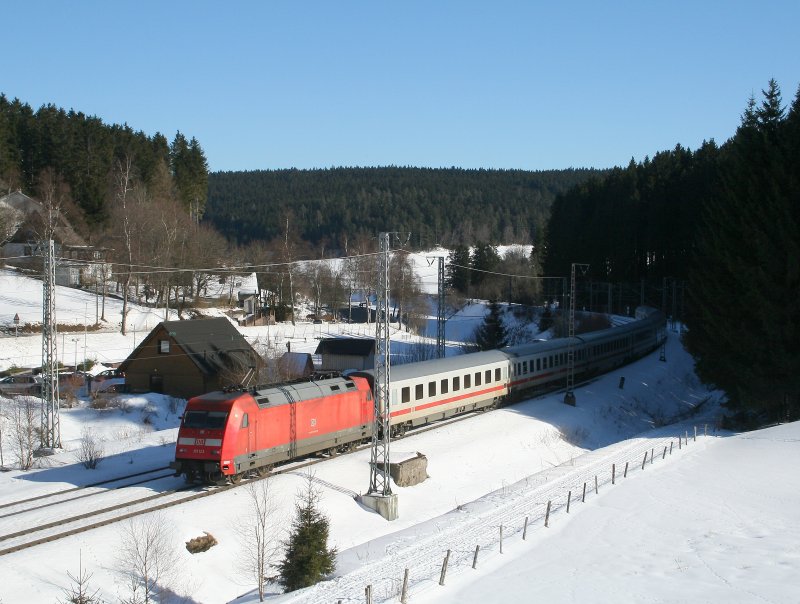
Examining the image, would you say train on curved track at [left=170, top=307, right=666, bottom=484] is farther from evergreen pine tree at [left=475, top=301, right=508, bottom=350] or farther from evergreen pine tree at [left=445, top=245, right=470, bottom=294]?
evergreen pine tree at [left=445, top=245, right=470, bottom=294]

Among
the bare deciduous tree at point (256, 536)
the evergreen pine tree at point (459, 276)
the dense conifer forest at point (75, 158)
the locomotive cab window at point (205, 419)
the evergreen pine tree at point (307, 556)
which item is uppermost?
the dense conifer forest at point (75, 158)

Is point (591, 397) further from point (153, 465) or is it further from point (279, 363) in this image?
point (153, 465)

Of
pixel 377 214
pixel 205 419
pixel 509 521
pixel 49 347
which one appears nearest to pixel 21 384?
pixel 49 347

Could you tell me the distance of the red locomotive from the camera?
20.8 m

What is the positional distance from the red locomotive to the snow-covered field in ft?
2.70

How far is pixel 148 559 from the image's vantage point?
16.2 meters

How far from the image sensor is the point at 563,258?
9650 centimetres

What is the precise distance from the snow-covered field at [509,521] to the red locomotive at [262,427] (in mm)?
824

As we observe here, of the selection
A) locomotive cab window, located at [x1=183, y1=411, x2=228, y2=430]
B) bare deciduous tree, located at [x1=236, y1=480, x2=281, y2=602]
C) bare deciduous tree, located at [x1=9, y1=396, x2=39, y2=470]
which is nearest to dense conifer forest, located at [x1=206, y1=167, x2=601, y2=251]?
bare deciduous tree, located at [x1=9, y1=396, x2=39, y2=470]

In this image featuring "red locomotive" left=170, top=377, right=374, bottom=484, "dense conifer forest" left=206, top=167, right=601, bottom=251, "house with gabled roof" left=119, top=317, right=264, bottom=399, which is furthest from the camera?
"dense conifer forest" left=206, top=167, right=601, bottom=251

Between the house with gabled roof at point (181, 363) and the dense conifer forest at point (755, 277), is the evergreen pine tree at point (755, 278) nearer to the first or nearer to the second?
the dense conifer forest at point (755, 277)

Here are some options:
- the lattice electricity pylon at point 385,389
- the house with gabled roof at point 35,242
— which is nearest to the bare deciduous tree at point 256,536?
the lattice electricity pylon at point 385,389

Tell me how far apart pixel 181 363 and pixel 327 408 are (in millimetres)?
20724

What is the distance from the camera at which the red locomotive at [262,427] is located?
20.8 m
